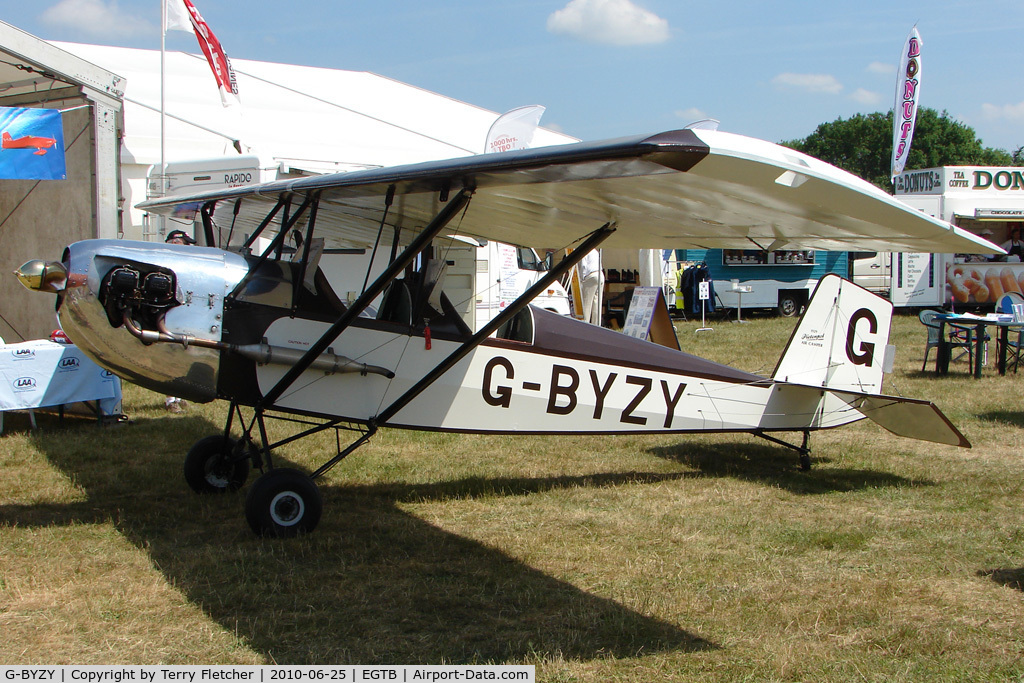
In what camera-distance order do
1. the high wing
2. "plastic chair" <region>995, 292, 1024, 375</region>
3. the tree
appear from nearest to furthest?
the high wing < "plastic chair" <region>995, 292, 1024, 375</region> < the tree

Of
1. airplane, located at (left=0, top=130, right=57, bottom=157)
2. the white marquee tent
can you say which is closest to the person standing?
the white marquee tent

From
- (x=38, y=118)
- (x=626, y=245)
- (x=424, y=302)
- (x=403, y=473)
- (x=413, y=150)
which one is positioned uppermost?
(x=413, y=150)

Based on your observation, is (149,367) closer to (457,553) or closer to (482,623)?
(457,553)

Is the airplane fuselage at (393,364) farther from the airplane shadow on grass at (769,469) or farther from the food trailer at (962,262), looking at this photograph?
the food trailer at (962,262)

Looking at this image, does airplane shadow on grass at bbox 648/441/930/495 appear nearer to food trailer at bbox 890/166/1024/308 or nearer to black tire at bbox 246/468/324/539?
black tire at bbox 246/468/324/539

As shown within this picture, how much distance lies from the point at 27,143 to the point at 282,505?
20.7ft

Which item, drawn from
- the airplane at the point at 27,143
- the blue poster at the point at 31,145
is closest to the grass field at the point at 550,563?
the blue poster at the point at 31,145

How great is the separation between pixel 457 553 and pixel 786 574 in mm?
1929

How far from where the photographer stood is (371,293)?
4828 mm

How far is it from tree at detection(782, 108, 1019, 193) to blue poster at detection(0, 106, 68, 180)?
73919 millimetres

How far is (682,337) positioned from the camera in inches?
713

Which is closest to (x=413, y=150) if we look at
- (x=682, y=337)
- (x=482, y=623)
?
(x=682, y=337)

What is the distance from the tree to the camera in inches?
3007

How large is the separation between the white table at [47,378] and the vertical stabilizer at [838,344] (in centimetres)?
652
